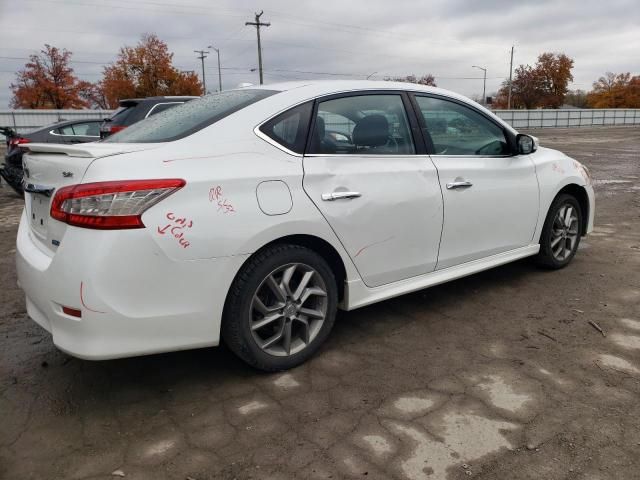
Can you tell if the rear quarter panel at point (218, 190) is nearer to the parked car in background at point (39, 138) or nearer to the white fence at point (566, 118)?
the parked car in background at point (39, 138)

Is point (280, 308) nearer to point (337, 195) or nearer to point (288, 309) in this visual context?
point (288, 309)

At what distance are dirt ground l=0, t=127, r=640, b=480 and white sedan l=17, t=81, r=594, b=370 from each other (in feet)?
1.07

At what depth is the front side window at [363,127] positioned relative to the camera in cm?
320

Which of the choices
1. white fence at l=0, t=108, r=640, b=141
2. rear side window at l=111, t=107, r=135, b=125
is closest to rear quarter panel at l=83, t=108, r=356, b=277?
rear side window at l=111, t=107, r=135, b=125

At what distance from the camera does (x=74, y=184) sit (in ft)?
8.31

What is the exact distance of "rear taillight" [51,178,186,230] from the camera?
7.98 feet

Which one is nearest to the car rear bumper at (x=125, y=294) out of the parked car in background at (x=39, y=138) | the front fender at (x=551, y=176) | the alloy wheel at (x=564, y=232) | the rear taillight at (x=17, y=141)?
the front fender at (x=551, y=176)

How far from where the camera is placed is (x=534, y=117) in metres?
48.3

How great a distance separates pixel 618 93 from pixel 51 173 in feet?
295

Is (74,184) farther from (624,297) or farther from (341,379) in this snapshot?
(624,297)

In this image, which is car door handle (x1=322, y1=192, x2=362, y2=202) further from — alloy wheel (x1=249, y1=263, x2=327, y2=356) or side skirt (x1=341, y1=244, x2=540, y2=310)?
side skirt (x1=341, y1=244, x2=540, y2=310)

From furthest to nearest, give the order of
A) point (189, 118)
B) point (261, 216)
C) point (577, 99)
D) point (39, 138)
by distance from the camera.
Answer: point (577, 99), point (39, 138), point (189, 118), point (261, 216)

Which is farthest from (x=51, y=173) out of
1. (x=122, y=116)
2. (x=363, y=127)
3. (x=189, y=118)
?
(x=122, y=116)

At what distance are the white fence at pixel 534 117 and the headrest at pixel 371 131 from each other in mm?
33154
